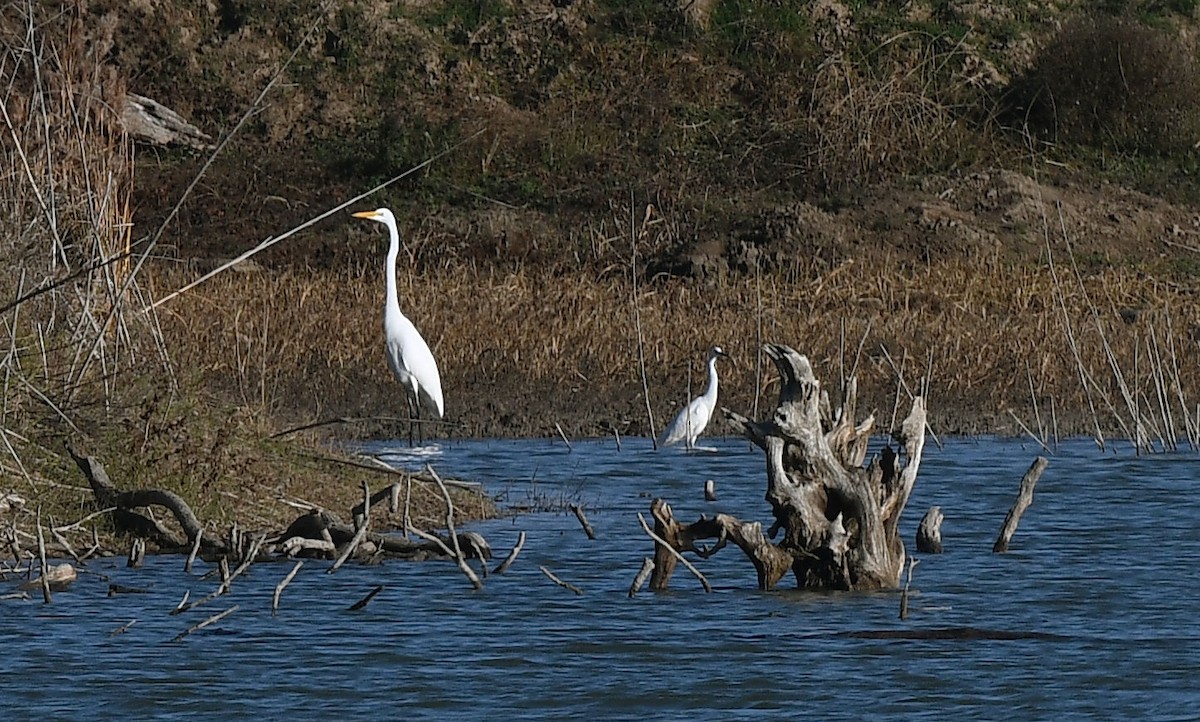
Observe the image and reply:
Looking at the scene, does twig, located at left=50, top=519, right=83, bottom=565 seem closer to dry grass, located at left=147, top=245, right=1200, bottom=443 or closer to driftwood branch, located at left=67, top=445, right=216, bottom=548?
driftwood branch, located at left=67, top=445, right=216, bottom=548

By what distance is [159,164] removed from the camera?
27562mm

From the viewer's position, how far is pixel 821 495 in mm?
7531

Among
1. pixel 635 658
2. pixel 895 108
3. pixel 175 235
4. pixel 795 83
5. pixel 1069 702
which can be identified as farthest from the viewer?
pixel 795 83

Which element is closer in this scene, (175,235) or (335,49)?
(175,235)

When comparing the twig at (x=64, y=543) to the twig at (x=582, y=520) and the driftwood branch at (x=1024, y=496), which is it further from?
the driftwood branch at (x=1024, y=496)

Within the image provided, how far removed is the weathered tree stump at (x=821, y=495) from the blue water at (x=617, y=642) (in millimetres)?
137

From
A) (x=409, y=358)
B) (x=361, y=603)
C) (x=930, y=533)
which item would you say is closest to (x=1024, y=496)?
(x=930, y=533)

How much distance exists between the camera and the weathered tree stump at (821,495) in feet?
23.7

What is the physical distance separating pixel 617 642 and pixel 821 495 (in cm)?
89

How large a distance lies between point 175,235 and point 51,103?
1565 centimetres

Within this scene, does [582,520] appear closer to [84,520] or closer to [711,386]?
[84,520]

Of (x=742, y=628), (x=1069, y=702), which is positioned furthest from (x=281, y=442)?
(x=1069, y=702)

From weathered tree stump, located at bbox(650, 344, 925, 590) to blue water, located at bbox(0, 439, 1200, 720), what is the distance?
137mm

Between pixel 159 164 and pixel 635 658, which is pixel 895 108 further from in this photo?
pixel 635 658
